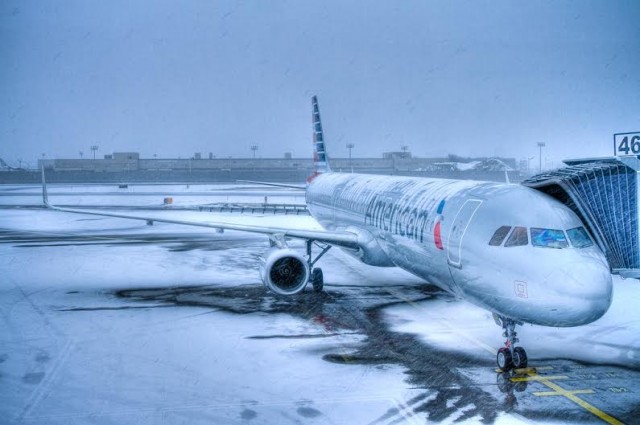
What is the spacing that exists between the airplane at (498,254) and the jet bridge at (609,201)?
0.53 metres

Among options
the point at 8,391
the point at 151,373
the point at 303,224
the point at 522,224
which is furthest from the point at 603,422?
the point at 303,224

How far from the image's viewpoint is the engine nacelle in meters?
18.9

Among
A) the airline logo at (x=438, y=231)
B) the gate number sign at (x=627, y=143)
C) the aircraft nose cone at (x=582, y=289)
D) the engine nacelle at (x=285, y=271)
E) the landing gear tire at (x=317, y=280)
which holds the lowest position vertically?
the landing gear tire at (x=317, y=280)

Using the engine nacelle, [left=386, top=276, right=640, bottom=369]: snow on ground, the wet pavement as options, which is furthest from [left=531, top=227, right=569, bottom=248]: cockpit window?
the engine nacelle

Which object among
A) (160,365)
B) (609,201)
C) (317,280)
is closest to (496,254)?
(609,201)

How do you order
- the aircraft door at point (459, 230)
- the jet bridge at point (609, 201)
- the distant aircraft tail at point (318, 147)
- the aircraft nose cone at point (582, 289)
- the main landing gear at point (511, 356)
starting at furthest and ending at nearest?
the distant aircraft tail at point (318, 147) → the aircraft door at point (459, 230) → the jet bridge at point (609, 201) → the main landing gear at point (511, 356) → the aircraft nose cone at point (582, 289)

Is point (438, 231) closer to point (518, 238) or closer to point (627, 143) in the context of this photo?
point (518, 238)

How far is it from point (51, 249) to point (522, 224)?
29.7 m

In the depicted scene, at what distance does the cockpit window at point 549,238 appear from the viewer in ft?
40.2

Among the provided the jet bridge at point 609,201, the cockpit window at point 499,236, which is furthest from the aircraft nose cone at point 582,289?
the jet bridge at point 609,201

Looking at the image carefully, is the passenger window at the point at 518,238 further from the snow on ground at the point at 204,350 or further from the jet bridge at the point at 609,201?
the snow on ground at the point at 204,350

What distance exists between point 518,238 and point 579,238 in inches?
48.4

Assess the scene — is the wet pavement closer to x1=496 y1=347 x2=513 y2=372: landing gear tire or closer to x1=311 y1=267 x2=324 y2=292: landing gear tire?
x1=496 y1=347 x2=513 y2=372: landing gear tire

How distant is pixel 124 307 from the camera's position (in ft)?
66.4
